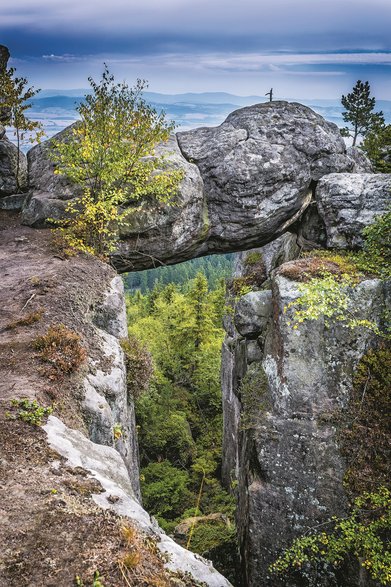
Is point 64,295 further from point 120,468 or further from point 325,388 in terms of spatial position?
point 325,388

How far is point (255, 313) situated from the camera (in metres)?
15.5

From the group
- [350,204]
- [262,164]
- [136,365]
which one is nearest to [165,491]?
[136,365]

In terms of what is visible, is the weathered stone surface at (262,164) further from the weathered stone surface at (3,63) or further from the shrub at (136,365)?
the shrub at (136,365)

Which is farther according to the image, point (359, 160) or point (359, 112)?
point (359, 112)

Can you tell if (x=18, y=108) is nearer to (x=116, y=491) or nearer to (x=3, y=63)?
(x=3, y=63)

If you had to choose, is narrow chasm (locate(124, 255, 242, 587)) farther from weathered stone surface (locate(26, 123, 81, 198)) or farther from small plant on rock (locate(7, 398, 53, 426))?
weathered stone surface (locate(26, 123, 81, 198))

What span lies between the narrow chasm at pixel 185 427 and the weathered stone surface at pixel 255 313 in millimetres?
3751

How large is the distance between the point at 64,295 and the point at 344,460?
32.1ft

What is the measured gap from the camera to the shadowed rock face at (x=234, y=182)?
19.5m

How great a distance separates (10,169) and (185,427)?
2105 cm

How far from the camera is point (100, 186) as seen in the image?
54.7 feet

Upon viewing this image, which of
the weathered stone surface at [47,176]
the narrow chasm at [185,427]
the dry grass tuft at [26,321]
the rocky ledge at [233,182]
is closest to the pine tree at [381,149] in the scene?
the rocky ledge at [233,182]

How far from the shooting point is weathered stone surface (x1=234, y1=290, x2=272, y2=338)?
50.6 ft

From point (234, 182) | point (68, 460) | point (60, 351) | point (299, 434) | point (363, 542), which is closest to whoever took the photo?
point (68, 460)
